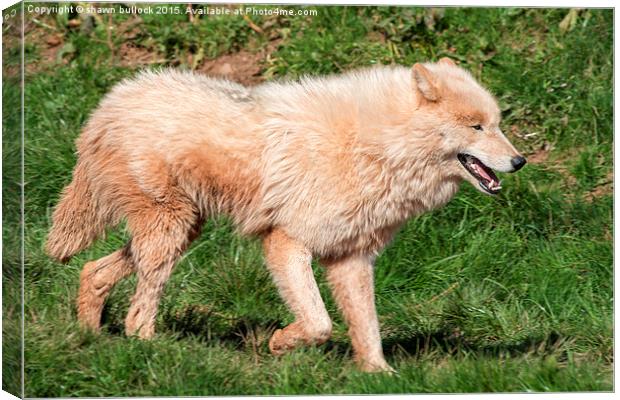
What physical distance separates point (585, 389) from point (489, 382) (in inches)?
21.1

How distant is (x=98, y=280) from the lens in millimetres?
7250

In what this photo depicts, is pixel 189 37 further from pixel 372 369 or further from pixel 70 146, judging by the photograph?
pixel 372 369

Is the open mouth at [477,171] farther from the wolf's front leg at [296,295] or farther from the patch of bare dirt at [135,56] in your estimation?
the patch of bare dirt at [135,56]

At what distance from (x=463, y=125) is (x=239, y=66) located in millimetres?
3541

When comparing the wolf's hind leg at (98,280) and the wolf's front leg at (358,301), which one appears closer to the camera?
the wolf's front leg at (358,301)

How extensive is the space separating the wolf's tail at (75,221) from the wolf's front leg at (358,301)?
1.52 metres

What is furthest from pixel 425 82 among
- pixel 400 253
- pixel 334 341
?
pixel 400 253

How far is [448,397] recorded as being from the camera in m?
6.29

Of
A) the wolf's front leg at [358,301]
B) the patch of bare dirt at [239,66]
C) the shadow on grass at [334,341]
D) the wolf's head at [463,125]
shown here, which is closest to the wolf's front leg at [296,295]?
the wolf's front leg at [358,301]

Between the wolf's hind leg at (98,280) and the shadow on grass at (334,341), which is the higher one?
the wolf's hind leg at (98,280)

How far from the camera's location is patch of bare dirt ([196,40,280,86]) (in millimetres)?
9656

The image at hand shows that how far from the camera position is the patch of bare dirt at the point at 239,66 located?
380 inches

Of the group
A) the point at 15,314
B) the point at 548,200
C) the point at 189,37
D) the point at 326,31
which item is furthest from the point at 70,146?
the point at 548,200

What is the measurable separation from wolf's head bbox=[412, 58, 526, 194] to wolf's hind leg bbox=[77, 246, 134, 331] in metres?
2.10
